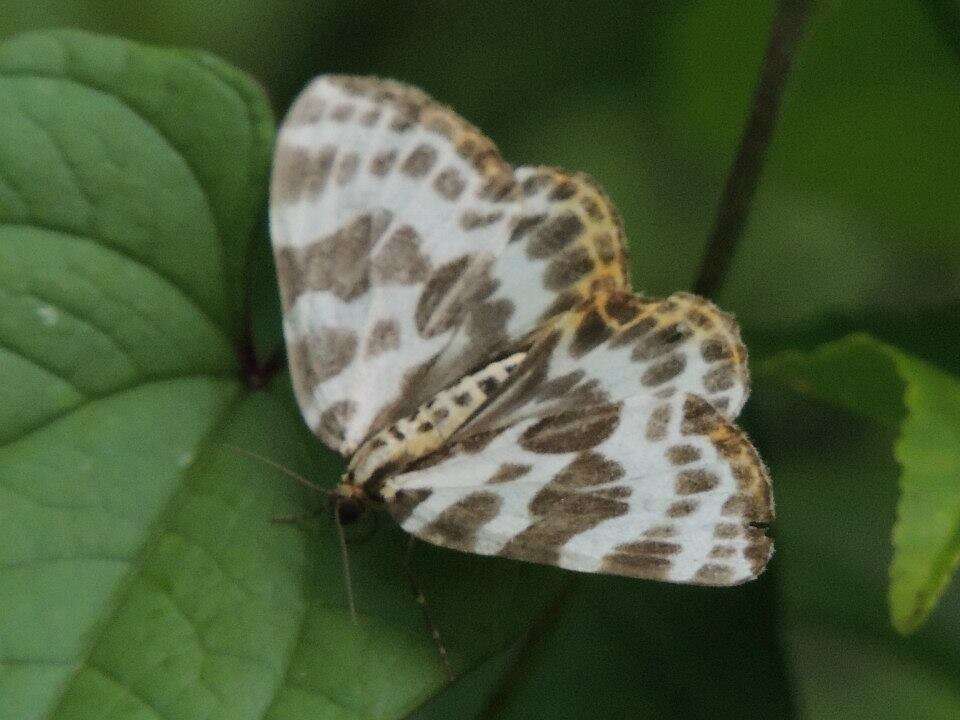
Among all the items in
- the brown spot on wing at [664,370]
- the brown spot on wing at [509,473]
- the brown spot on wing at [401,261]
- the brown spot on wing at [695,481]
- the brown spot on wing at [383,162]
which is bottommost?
the brown spot on wing at [509,473]

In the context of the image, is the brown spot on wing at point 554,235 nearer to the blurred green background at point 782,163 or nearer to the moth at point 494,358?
the moth at point 494,358

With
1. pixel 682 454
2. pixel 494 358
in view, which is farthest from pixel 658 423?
pixel 494 358

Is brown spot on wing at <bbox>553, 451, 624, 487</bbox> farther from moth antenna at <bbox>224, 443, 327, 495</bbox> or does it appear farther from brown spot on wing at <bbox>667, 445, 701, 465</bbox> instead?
moth antenna at <bbox>224, 443, 327, 495</bbox>

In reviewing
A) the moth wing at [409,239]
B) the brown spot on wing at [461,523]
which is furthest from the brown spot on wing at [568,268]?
the brown spot on wing at [461,523]

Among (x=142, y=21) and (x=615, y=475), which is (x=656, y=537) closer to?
(x=615, y=475)

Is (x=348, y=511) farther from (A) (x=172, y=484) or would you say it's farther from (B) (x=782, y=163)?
(B) (x=782, y=163)

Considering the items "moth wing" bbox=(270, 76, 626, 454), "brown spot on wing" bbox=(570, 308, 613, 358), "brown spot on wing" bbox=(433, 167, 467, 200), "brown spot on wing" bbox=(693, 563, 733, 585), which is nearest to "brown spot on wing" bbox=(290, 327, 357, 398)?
"moth wing" bbox=(270, 76, 626, 454)
